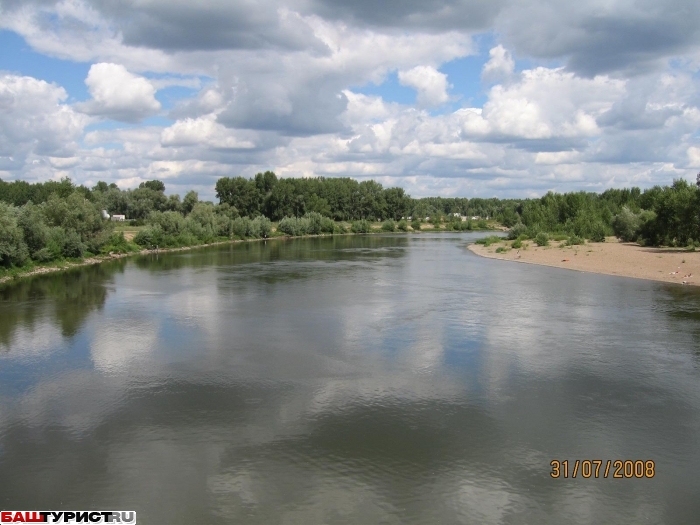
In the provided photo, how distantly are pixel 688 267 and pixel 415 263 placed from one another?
64.1 ft

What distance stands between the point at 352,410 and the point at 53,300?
2180cm

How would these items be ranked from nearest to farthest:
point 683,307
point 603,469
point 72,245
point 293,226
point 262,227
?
point 603,469 < point 683,307 < point 72,245 < point 262,227 < point 293,226

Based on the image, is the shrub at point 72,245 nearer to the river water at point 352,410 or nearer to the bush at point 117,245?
the bush at point 117,245

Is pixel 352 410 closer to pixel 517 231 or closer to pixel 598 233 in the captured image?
pixel 598 233

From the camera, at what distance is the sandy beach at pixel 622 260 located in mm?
35094

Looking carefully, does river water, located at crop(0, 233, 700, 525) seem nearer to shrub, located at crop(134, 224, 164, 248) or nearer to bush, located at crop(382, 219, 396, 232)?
shrub, located at crop(134, 224, 164, 248)

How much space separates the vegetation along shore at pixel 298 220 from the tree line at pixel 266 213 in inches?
5.2

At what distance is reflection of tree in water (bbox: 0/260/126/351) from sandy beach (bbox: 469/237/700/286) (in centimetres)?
3102

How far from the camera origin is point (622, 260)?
4306cm

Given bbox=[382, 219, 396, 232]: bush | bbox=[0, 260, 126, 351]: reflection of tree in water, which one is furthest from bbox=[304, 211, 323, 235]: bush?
bbox=[0, 260, 126, 351]: reflection of tree in water

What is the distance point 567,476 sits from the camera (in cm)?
992

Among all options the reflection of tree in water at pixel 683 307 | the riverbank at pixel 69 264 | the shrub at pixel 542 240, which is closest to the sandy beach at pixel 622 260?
the shrub at pixel 542 240

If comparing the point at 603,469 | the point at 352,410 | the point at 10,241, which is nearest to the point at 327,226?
the point at 10,241

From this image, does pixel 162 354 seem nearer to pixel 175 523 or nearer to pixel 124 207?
pixel 175 523
